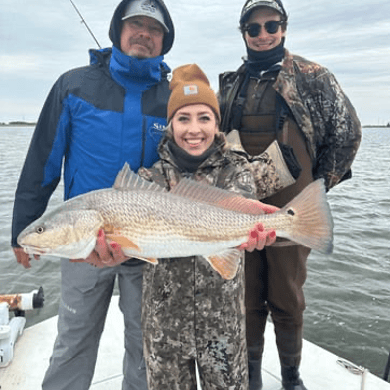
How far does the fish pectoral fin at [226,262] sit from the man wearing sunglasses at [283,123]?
1021 mm

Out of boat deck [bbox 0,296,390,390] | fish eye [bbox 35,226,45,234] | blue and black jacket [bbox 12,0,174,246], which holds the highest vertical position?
blue and black jacket [bbox 12,0,174,246]

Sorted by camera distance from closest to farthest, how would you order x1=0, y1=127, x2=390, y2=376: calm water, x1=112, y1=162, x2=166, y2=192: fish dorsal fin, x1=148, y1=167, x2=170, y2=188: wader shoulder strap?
x1=112, y1=162, x2=166, y2=192: fish dorsal fin, x1=148, y1=167, x2=170, y2=188: wader shoulder strap, x1=0, y1=127, x2=390, y2=376: calm water

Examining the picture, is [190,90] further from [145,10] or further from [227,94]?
[227,94]

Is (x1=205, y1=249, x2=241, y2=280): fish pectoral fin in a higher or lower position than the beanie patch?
lower

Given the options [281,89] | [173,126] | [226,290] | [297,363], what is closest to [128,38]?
[173,126]

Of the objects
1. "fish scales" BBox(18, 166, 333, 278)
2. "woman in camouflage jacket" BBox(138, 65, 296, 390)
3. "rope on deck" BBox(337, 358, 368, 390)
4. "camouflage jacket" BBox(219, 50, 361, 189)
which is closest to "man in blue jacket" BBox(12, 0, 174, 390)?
"woman in camouflage jacket" BBox(138, 65, 296, 390)

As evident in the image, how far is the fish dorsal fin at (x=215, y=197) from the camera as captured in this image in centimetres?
269

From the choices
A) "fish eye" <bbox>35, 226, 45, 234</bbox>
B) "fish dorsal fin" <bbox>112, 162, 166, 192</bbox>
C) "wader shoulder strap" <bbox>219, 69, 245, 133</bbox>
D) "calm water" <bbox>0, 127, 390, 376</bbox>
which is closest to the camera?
"fish eye" <bbox>35, 226, 45, 234</bbox>

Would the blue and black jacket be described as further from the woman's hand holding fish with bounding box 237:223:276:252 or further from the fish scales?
the woman's hand holding fish with bounding box 237:223:276:252

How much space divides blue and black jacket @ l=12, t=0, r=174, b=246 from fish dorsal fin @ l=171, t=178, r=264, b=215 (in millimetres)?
598

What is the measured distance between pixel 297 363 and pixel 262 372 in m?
0.59

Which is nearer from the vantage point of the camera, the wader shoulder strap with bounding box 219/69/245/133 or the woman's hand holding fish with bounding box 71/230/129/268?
the woman's hand holding fish with bounding box 71/230/129/268

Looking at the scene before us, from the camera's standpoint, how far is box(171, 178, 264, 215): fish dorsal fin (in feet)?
8.82

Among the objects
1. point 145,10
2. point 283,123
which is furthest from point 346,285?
point 145,10
